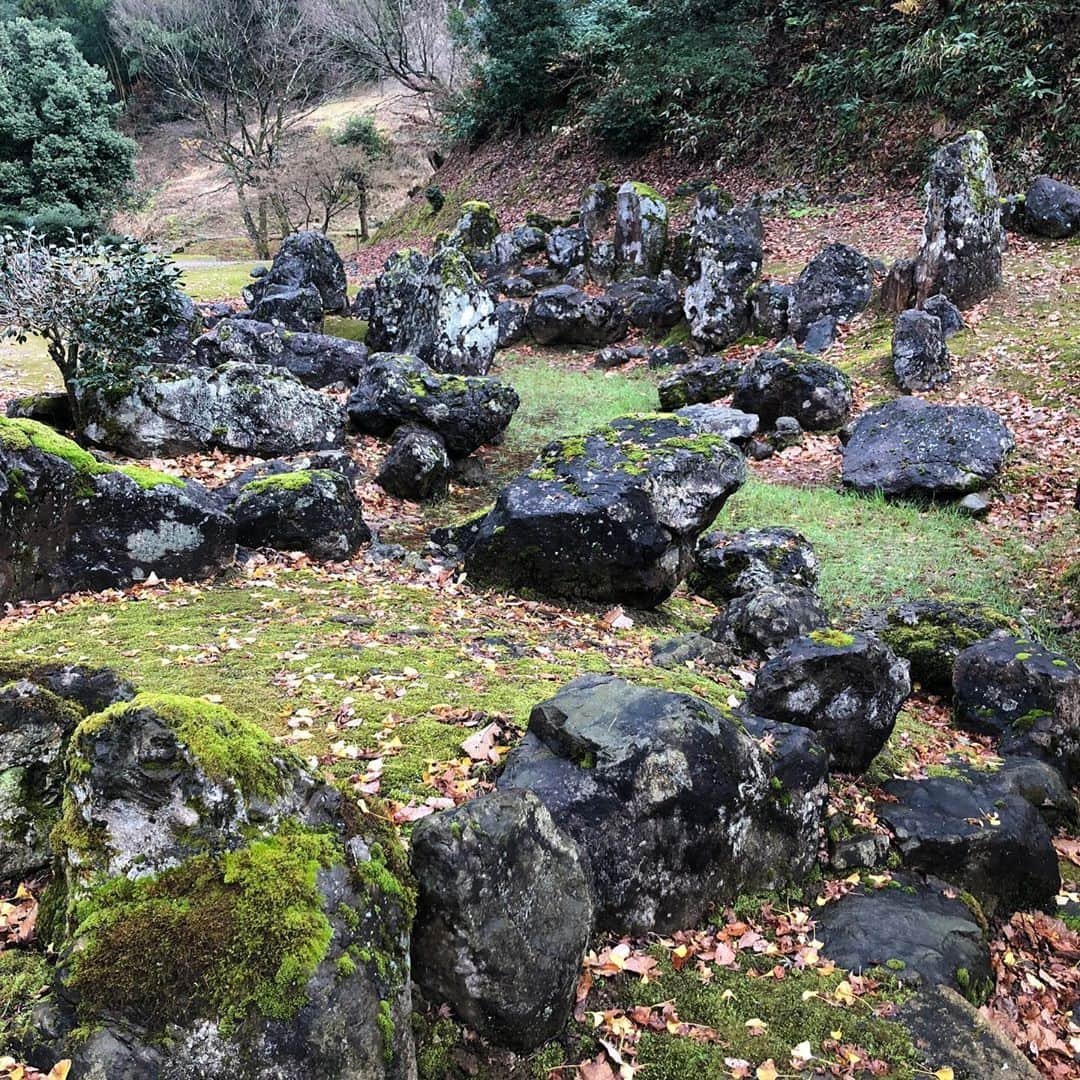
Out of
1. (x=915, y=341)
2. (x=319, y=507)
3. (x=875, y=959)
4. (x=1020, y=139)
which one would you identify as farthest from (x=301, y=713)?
(x=1020, y=139)

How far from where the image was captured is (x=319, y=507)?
8.45 m

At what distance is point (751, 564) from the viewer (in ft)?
27.6

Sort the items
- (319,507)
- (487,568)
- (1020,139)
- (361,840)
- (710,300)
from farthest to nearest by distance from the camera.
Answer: (1020,139)
(710,300)
(319,507)
(487,568)
(361,840)

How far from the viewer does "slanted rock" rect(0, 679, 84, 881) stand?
9.20ft

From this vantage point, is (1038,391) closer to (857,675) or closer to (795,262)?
(795,262)

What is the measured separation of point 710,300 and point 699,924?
16431 mm

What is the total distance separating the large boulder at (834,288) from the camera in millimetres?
16953

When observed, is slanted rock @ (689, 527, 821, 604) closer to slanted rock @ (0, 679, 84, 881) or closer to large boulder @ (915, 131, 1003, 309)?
slanted rock @ (0, 679, 84, 881)

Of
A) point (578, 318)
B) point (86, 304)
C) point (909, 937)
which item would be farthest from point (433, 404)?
point (909, 937)

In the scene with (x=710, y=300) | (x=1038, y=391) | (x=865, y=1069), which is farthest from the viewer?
(x=710, y=300)

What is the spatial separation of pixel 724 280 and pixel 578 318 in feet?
12.2

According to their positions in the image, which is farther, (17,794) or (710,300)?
(710,300)

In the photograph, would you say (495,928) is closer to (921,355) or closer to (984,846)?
(984,846)

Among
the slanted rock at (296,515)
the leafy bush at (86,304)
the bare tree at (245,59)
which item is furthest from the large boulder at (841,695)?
the bare tree at (245,59)
